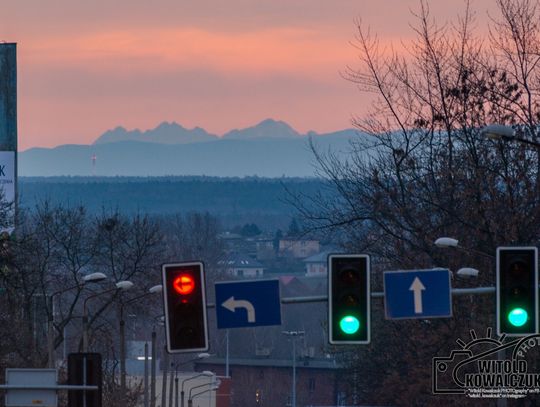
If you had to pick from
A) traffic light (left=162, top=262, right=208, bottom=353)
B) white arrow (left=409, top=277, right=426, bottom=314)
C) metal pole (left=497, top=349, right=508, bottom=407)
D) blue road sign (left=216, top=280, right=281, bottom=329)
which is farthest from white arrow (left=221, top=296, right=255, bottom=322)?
metal pole (left=497, top=349, right=508, bottom=407)

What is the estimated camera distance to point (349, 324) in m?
23.0

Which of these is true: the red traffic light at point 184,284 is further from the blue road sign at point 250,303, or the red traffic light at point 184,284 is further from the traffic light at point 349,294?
the traffic light at point 349,294

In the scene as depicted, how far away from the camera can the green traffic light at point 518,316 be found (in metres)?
22.5

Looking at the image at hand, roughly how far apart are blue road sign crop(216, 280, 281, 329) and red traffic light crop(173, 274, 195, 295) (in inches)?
62.6

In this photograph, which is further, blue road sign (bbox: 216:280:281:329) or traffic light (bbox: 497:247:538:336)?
blue road sign (bbox: 216:280:281:329)

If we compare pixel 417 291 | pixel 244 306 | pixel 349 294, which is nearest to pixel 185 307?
pixel 244 306

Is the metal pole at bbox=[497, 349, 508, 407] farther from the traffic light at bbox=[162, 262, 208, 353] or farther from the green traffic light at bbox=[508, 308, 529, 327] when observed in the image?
the traffic light at bbox=[162, 262, 208, 353]

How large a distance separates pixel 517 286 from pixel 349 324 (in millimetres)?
2361

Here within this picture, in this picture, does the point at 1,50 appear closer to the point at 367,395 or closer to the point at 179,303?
the point at 367,395

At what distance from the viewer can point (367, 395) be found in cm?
5750

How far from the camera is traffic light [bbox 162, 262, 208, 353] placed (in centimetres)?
2289

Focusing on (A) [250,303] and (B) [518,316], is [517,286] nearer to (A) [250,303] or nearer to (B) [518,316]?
(B) [518,316]

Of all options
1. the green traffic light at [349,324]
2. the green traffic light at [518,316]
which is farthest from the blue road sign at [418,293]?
the green traffic light at [518,316]

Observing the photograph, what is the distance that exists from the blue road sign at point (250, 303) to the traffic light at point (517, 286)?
3.70 m
